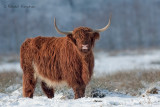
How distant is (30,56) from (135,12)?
56.0m

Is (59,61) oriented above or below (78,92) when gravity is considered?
above

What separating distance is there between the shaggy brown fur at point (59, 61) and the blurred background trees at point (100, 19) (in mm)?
37554

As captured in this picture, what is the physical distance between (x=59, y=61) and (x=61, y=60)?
10 cm

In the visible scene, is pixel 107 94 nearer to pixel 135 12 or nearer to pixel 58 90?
pixel 58 90

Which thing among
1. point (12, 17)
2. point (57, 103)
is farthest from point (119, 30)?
point (57, 103)

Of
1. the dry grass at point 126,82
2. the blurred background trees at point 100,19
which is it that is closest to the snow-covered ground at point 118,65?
the dry grass at point 126,82

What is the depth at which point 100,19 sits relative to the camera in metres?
51.7

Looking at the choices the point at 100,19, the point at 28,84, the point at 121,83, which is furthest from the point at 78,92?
the point at 100,19

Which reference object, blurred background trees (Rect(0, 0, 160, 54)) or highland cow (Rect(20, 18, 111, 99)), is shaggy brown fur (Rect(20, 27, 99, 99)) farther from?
blurred background trees (Rect(0, 0, 160, 54))

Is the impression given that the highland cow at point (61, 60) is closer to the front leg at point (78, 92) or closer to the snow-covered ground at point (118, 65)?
the front leg at point (78, 92)

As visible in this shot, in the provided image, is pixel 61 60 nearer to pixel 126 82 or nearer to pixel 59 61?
pixel 59 61

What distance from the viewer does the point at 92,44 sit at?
7.05m

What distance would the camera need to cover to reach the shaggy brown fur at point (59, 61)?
6828 mm

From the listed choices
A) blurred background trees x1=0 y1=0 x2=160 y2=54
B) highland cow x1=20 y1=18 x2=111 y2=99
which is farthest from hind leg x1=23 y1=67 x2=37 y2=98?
blurred background trees x1=0 y1=0 x2=160 y2=54
